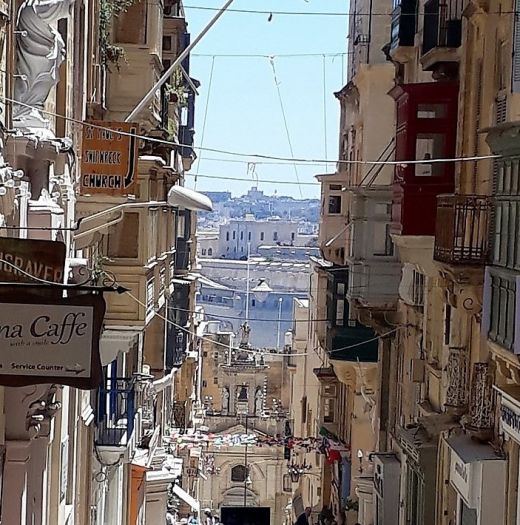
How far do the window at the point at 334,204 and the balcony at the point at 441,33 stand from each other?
36.2ft

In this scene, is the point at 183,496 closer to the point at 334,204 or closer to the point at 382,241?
the point at 334,204

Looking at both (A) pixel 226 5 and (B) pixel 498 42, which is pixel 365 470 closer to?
(B) pixel 498 42

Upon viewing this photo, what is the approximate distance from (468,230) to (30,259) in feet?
18.5

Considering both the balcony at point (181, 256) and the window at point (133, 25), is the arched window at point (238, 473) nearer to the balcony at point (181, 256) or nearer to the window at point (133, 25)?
the balcony at point (181, 256)

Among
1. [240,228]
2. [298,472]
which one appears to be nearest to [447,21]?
[298,472]

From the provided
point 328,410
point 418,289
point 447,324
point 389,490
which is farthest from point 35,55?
point 328,410

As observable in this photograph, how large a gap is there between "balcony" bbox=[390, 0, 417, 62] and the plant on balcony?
4.21 metres

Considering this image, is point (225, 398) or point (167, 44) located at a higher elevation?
point (167, 44)

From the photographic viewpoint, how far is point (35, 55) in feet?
31.7

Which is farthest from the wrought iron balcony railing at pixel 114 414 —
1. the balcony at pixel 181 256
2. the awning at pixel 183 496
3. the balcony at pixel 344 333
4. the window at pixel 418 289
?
the awning at pixel 183 496

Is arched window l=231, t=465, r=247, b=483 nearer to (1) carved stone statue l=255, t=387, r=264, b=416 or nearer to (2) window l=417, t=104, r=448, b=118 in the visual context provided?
(1) carved stone statue l=255, t=387, r=264, b=416

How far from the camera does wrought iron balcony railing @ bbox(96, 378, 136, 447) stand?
53.7 feet

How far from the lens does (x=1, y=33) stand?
29.0 feet

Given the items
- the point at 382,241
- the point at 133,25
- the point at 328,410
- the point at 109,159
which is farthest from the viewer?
the point at 328,410
